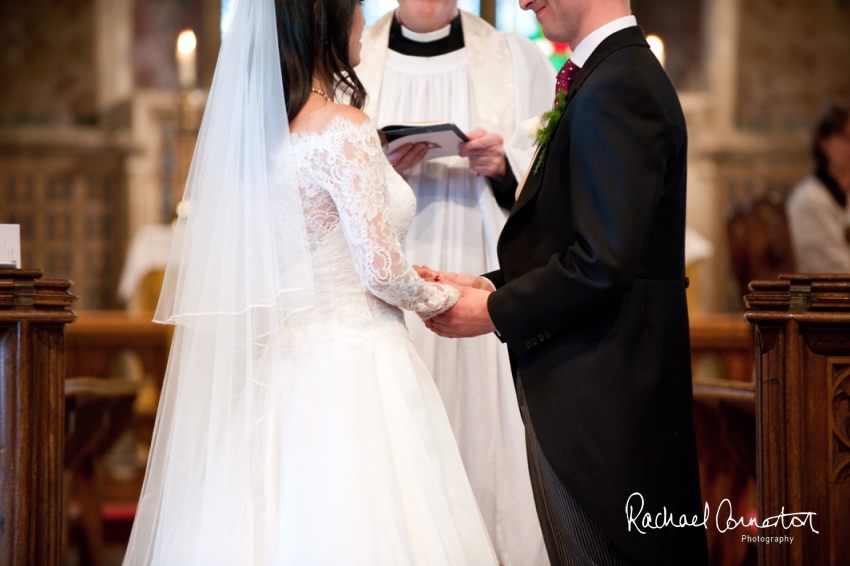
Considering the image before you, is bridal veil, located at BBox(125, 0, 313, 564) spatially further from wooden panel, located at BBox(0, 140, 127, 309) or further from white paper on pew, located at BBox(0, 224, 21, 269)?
wooden panel, located at BBox(0, 140, 127, 309)

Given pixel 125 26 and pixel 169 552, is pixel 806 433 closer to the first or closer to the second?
pixel 169 552

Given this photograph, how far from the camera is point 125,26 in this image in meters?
10.3

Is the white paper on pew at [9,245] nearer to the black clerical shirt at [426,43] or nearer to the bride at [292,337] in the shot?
the bride at [292,337]

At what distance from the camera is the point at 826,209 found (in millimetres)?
6730

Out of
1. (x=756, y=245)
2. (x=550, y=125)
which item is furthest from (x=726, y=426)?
(x=756, y=245)

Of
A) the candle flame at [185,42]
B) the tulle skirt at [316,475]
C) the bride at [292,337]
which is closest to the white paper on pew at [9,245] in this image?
the bride at [292,337]

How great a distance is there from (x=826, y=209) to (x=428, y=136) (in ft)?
15.2

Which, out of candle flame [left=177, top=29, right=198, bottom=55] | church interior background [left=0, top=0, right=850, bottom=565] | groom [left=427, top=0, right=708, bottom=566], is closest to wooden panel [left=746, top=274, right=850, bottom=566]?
groom [left=427, top=0, right=708, bottom=566]

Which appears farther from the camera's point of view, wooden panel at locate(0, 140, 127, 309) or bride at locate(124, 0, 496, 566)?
wooden panel at locate(0, 140, 127, 309)

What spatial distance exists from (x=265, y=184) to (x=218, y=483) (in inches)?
30.6

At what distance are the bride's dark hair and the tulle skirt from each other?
27.9 inches

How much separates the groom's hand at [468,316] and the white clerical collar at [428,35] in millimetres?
1530

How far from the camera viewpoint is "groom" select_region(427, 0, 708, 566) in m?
2.13

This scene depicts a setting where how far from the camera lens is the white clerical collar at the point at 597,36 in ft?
7.62
